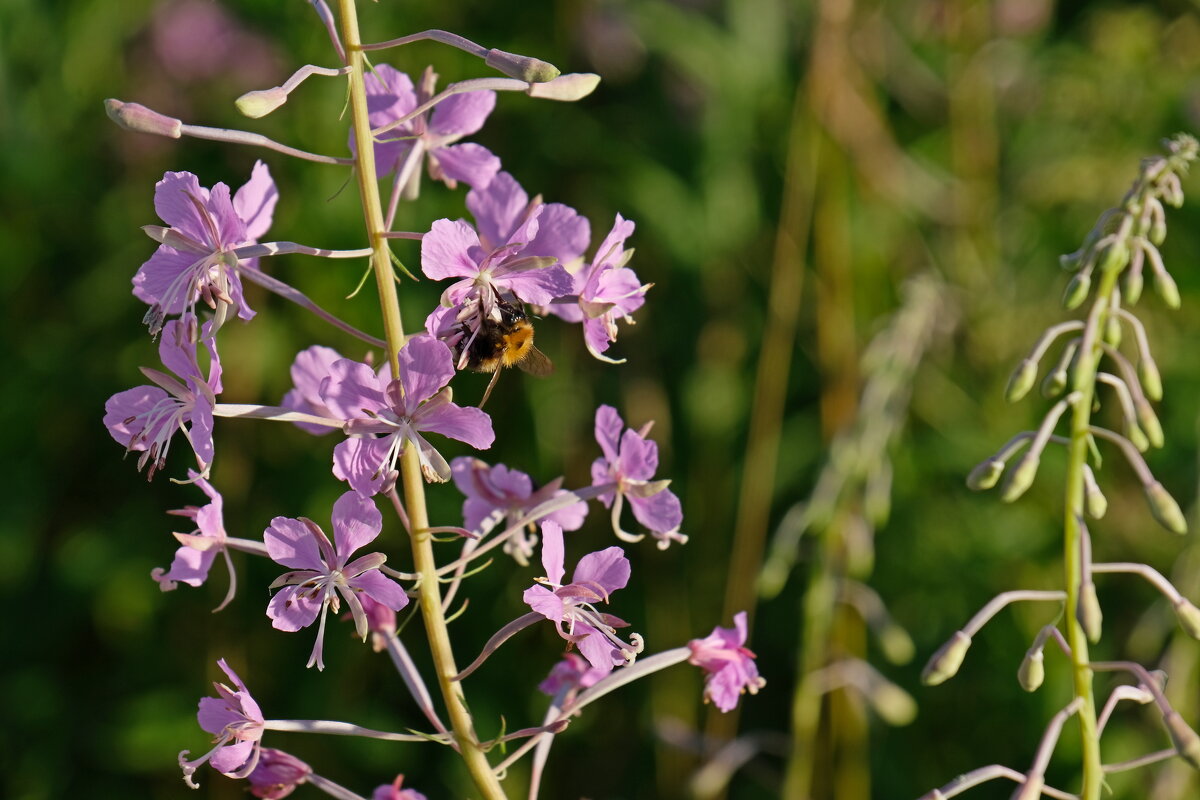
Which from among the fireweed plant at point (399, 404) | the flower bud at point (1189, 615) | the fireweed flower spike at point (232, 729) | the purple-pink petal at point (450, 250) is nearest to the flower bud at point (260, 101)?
the fireweed plant at point (399, 404)

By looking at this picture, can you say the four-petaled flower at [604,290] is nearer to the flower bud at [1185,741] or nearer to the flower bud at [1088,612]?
the flower bud at [1088,612]

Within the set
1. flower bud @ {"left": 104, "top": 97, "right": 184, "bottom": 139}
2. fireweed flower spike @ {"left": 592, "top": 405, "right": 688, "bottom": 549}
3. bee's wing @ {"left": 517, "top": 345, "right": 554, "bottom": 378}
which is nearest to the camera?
flower bud @ {"left": 104, "top": 97, "right": 184, "bottom": 139}

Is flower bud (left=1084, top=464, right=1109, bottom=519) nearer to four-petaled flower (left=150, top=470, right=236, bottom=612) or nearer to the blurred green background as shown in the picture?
four-petaled flower (left=150, top=470, right=236, bottom=612)

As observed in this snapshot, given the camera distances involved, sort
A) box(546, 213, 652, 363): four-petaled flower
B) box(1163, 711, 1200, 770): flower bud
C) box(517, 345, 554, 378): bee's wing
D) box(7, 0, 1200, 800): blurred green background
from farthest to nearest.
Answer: box(7, 0, 1200, 800): blurred green background
box(517, 345, 554, 378): bee's wing
box(546, 213, 652, 363): four-petaled flower
box(1163, 711, 1200, 770): flower bud

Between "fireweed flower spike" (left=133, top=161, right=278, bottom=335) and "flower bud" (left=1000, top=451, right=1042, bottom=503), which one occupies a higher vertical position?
"fireweed flower spike" (left=133, top=161, right=278, bottom=335)

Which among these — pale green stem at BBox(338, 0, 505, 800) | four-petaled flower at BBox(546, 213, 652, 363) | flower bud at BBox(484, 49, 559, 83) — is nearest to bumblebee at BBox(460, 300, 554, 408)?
four-petaled flower at BBox(546, 213, 652, 363)

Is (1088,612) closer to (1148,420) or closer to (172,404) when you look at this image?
(1148,420)

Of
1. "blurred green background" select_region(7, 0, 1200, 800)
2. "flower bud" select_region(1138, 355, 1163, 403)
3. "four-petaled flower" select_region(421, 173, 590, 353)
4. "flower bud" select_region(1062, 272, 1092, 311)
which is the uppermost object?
"flower bud" select_region(1062, 272, 1092, 311)
